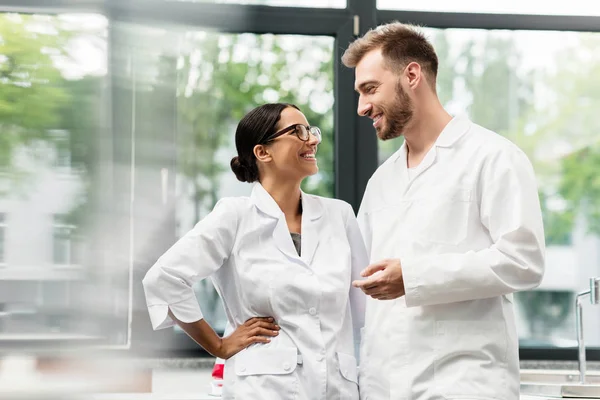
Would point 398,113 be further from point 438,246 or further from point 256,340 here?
point 256,340

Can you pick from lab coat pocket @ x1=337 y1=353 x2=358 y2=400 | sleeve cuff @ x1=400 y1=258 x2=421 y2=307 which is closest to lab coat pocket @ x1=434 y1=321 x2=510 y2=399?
sleeve cuff @ x1=400 y1=258 x2=421 y2=307

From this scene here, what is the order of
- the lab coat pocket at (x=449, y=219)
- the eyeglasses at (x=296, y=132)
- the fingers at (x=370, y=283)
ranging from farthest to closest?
the eyeglasses at (x=296, y=132) → the lab coat pocket at (x=449, y=219) → the fingers at (x=370, y=283)

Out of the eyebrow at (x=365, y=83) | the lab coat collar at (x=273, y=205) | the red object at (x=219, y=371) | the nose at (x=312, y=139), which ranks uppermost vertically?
the eyebrow at (x=365, y=83)

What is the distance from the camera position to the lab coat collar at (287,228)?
196cm

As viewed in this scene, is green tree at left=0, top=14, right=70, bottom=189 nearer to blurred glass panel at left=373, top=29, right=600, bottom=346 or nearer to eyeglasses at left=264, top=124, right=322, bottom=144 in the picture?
eyeglasses at left=264, top=124, right=322, bottom=144

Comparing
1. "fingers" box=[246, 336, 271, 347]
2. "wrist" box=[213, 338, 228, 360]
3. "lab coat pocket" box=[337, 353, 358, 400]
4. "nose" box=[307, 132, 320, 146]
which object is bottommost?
"lab coat pocket" box=[337, 353, 358, 400]

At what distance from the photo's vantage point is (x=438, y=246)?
1823 mm

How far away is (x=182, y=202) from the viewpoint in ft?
9.48

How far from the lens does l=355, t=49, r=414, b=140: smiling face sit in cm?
198

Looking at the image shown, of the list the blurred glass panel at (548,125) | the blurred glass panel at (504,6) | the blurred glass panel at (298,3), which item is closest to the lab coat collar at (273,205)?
the blurred glass panel at (548,125)

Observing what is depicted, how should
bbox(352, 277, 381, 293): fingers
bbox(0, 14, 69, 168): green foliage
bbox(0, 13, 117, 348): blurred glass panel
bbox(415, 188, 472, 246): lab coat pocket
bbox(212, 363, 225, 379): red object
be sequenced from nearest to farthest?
bbox(0, 13, 117, 348): blurred glass panel < bbox(0, 14, 69, 168): green foliage < bbox(352, 277, 381, 293): fingers < bbox(415, 188, 472, 246): lab coat pocket < bbox(212, 363, 225, 379): red object

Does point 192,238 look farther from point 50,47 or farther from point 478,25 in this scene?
point 478,25

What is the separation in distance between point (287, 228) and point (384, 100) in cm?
41

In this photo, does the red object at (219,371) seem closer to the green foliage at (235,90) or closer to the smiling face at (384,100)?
the green foliage at (235,90)
